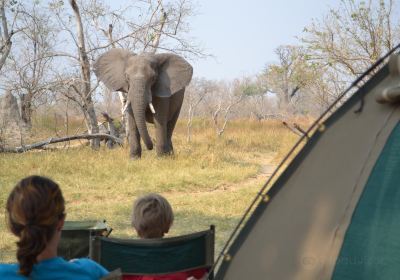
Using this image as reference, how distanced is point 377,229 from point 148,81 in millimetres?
10252

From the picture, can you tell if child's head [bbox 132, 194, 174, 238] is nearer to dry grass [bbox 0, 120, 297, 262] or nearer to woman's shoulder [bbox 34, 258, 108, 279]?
woman's shoulder [bbox 34, 258, 108, 279]

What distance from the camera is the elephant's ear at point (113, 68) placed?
13.0m

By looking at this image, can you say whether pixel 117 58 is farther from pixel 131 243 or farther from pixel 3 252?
pixel 131 243

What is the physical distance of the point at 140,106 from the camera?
39.0ft

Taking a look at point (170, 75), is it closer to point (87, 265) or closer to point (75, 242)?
point (75, 242)

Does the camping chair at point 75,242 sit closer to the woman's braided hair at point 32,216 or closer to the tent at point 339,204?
the tent at point 339,204

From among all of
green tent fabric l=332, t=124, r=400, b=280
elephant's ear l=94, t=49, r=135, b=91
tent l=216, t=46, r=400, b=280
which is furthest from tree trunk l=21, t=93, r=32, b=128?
green tent fabric l=332, t=124, r=400, b=280

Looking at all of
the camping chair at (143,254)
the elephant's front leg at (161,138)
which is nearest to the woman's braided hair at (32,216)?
the camping chair at (143,254)

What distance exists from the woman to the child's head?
93cm

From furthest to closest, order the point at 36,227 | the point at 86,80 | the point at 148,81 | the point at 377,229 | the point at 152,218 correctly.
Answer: the point at 86,80 < the point at 148,81 < the point at 152,218 < the point at 377,229 < the point at 36,227

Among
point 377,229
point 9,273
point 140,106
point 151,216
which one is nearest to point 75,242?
point 151,216

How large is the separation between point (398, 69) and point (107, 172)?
7755 mm

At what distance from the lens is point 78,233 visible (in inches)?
128

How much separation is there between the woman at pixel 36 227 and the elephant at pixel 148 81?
1022cm
